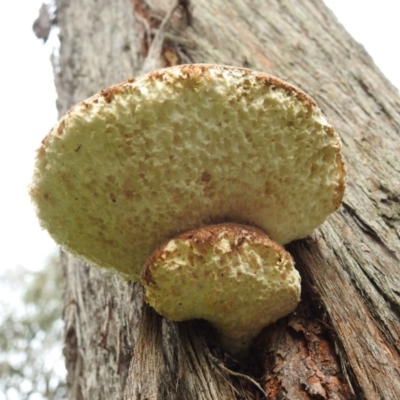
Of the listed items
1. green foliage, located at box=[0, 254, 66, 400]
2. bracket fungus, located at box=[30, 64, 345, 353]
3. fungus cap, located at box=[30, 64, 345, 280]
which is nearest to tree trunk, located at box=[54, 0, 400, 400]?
bracket fungus, located at box=[30, 64, 345, 353]

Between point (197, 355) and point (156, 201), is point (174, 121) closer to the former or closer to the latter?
point (156, 201)

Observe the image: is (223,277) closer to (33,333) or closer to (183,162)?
(183,162)

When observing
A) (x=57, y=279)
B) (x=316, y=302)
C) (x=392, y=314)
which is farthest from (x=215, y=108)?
(x=57, y=279)

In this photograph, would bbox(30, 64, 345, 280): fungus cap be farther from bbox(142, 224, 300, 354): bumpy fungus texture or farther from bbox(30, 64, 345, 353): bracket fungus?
bbox(142, 224, 300, 354): bumpy fungus texture

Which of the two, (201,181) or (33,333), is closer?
(201,181)

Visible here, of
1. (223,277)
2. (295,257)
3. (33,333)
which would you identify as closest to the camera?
(223,277)

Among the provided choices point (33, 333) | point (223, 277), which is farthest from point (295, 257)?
point (33, 333)

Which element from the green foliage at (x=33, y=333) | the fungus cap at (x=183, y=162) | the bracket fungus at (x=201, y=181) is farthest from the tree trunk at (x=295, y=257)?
the green foliage at (x=33, y=333)

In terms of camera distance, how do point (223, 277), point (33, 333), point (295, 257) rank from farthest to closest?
point (33, 333), point (295, 257), point (223, 277)
